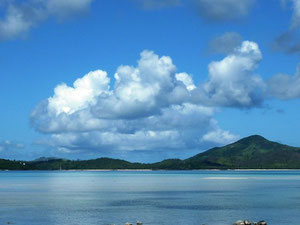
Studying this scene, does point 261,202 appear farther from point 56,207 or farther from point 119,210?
point 56,207

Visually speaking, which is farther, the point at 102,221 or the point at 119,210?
the point at 119,210

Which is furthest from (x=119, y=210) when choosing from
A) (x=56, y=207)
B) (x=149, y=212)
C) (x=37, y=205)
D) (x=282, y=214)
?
(x=282, y=214)

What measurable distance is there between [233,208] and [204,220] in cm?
1937

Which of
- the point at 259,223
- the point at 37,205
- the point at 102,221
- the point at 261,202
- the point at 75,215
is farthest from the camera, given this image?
the point at 261,202

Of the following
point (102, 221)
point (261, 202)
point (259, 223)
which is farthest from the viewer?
point (261, 202)

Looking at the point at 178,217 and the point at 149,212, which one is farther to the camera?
the point at 149,212

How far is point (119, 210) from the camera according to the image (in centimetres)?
8875

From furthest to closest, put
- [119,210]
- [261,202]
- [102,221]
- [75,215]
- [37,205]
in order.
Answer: [261,202] < [37,205] < [119,210] < [75,215] < [102,221]

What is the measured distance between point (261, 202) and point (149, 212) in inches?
1302

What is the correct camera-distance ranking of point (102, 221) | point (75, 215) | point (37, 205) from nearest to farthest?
1. point (102, 221)
2. point (75, 215)
3. point (37, 205)

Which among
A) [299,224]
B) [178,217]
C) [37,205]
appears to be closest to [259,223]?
[299,224]

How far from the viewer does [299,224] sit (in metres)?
68.4

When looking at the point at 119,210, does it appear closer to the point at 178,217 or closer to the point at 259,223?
the point at 178,217

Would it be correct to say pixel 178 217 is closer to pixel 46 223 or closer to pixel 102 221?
pixel 102 221
